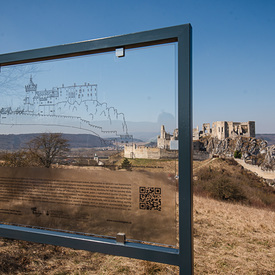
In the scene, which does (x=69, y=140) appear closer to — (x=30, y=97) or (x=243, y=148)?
(x=30, y=97)

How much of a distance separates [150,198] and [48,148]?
1383mm

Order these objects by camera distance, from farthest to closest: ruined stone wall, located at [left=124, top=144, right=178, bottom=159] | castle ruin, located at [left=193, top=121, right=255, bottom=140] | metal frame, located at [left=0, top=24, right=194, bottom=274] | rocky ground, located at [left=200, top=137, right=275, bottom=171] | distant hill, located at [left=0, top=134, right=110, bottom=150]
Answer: castle ruin, located at [left=193, top=121, right=255, bottom=140], rocky ground, located at [left=200, top=137, right=275, bottom=171], distant hill, located at [left=0, top=134, right=110, bottom=150], ruined stone wall, located at [left=124, top=144, right=178, bottom=159], metal frame, located at [left=0, top=24, right=194, bottom=274]

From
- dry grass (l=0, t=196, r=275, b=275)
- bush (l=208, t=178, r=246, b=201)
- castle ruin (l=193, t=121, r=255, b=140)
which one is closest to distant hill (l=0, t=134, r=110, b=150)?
→ dry grass (l=0, t=196, r=275, b=275)

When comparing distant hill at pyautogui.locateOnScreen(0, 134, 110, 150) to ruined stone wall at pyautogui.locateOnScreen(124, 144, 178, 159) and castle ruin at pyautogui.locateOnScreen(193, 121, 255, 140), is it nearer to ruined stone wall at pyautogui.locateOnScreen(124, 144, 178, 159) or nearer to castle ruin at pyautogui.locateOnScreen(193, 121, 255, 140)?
ruined stone wall at pyautogui.locateOnScreen(124, 144, 178, 159)

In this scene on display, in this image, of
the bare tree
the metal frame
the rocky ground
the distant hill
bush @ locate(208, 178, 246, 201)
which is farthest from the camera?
the rocky ground

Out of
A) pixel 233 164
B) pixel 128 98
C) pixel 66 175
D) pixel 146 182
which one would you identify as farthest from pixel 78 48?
pixel 233 164

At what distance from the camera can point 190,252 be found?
2.06m

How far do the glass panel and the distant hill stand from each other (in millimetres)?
11

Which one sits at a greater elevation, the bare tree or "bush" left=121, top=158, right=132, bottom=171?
the bare tree

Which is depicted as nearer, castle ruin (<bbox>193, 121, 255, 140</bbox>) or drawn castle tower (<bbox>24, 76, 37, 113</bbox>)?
drawn castle tower (<bbox>24, 76, 37, 113</bbox>)

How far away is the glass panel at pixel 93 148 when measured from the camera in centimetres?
218

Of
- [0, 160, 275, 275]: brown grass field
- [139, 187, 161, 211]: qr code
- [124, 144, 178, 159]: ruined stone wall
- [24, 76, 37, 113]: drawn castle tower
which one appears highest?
[24, 76, 37, 113]: drawn castle tower

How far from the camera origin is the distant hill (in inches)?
98.2

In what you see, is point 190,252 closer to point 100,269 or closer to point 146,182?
point 146,182
